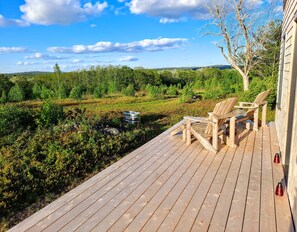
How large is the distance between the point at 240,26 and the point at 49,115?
12693 mm

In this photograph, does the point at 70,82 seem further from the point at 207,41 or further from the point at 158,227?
the point at 158,227

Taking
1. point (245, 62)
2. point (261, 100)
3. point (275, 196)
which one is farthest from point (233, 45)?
point (275, 196)

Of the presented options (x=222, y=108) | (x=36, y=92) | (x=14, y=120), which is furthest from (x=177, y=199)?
(x=36, y=92)

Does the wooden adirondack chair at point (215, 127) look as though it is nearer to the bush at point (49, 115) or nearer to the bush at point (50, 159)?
the bush at point (50, 159)

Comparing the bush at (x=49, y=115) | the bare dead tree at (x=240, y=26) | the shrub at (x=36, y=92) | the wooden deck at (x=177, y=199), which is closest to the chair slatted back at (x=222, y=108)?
the wooden deck at (x=177, y=199)

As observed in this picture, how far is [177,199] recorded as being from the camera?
243cm

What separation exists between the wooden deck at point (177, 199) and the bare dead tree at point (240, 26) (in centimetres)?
1257

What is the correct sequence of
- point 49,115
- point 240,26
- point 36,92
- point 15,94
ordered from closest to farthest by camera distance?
point 49,115, point 240,26, point 15,94, point 36,92

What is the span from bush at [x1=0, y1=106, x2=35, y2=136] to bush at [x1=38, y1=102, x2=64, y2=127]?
0.23 m

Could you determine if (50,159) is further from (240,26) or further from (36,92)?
(36,92)

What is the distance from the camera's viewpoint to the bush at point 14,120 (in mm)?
4844

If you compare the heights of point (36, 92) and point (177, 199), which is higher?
point (36, 92)

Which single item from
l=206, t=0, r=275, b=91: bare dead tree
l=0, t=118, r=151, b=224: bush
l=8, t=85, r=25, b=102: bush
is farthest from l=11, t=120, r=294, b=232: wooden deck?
Result: l=8, t=85, r=25, b=102: bush

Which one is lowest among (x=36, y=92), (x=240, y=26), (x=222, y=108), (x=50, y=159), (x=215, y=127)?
(x=50, y=159)
